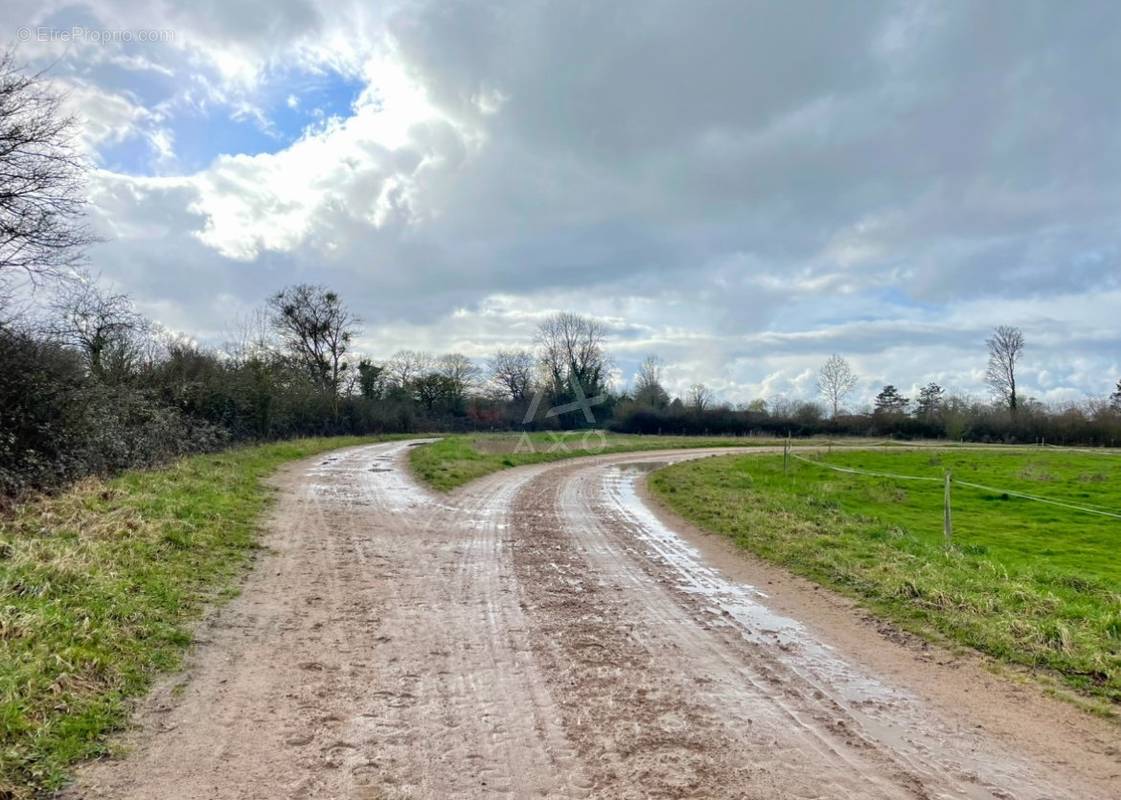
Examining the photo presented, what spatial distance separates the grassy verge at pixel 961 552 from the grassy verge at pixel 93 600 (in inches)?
268

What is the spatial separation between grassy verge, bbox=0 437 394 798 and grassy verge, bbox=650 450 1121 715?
6804 mm

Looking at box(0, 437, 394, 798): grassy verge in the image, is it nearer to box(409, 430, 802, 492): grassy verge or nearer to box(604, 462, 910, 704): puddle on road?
box(604, 462, 910, 704): puddle on road

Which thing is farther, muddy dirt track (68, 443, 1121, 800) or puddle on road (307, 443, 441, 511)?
puddle on road (307, 443, 441, 511)

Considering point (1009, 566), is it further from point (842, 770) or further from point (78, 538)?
point (78, 538)

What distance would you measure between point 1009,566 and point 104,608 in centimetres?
1138

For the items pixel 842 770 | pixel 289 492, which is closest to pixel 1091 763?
pixel 842 770

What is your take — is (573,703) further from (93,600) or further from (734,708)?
(93,600)

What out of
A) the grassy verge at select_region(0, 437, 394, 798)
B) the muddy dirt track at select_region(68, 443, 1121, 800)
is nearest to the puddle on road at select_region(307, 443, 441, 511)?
the grassy verge at select_region(0, 437, 394, 798)

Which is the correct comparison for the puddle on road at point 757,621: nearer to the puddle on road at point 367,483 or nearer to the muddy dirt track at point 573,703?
the muddy dirt track at point 573,703

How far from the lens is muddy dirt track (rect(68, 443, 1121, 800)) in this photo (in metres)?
3.53

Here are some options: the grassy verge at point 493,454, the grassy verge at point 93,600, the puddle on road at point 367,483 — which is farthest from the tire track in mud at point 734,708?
the grassy verge at point 493,454

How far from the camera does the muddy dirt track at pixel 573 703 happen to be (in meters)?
3.53

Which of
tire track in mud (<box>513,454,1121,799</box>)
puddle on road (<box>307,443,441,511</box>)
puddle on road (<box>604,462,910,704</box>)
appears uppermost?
puddle on road (<box>307,443,441,511</box>)

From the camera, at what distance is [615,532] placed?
12.0m
